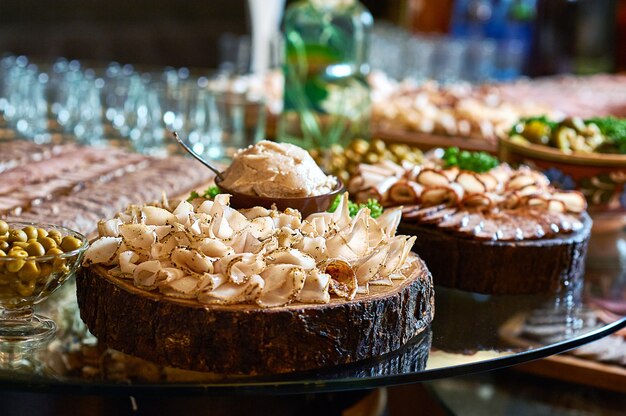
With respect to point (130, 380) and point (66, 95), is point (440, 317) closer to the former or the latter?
point (130, 380)

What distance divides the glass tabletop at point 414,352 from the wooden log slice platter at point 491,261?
0.8 inches

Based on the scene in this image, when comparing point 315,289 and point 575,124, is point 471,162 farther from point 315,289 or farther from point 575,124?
point 315,289

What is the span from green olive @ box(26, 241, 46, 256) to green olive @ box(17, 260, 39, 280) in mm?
28

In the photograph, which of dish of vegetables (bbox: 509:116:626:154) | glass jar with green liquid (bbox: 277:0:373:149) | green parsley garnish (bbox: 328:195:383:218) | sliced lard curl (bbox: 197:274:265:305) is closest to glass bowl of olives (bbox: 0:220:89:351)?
sliced lard curl (bbox: 197:274:265:305)

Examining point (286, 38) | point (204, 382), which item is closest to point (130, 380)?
point (204, 382)

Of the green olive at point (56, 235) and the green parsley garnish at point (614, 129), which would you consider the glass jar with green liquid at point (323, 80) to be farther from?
the green olive at point (56, 235)

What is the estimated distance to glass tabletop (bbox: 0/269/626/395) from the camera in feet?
3.72

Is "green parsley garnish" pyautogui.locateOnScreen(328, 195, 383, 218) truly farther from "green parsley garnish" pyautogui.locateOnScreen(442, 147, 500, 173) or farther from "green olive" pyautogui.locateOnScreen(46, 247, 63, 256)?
"green olive" pyautogui.locateOnScreen(46, 247, 63, 256)

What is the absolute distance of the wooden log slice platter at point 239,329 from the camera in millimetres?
1178

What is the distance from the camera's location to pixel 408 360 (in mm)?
1269

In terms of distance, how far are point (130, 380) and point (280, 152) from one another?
1.63ft

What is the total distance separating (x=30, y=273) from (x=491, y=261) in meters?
0.77

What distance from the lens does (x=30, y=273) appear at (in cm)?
122

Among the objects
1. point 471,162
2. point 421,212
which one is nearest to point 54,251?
point 421,212
